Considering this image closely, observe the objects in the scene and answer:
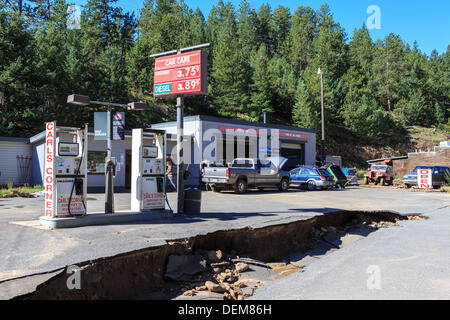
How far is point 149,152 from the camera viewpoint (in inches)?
397

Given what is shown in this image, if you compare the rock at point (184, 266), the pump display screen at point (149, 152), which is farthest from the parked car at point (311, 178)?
the rock at point (184, 266)

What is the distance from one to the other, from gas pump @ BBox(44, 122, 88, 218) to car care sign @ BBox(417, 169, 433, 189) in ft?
88.3

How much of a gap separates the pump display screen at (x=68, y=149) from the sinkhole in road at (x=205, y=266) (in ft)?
11.5

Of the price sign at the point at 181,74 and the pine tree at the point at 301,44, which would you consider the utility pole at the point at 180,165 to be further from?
the pine tree at the point at 301,44

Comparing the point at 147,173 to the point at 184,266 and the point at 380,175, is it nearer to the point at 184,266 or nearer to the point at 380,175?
the point at 184,266

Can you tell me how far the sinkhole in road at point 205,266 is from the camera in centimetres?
517

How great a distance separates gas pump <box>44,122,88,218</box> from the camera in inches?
325

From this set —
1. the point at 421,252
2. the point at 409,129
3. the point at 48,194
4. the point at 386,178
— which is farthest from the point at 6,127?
the point at 409,129

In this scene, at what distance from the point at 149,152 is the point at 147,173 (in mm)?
575

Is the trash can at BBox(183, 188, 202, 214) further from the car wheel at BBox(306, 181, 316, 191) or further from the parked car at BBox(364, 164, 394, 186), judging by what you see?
the parked car at BBox(364, 164, 394, 186)


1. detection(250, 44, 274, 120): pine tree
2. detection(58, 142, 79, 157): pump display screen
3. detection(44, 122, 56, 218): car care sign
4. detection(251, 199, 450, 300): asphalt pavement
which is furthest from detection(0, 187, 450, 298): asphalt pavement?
detection(250, 44, 274, 120): pine tree

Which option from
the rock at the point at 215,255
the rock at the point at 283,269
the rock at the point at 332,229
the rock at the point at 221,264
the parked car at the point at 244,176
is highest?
the parked car at the point at 244,176

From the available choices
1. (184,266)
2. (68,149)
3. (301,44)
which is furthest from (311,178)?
(301,44)
